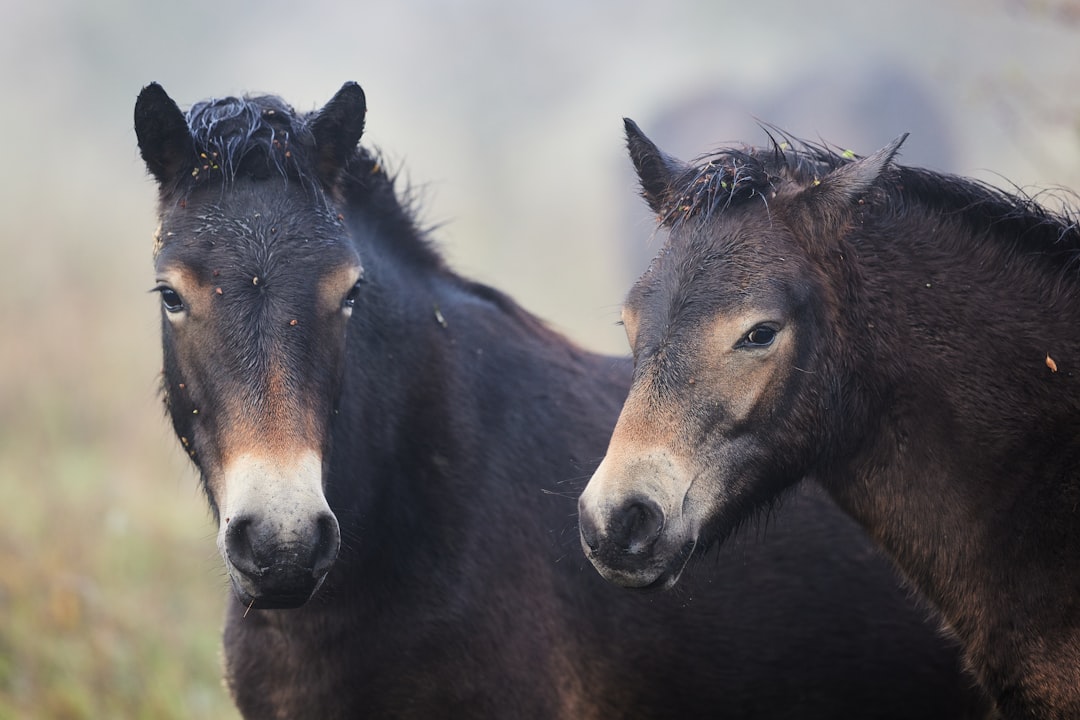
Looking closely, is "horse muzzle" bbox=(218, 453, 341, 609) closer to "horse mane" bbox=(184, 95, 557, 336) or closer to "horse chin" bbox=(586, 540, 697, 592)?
"horse chin" bbox=(586, 540, 697, 592)

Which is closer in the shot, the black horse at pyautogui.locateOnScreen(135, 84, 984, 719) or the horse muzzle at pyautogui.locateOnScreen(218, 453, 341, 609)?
the horse muzzle at pyautogui.locateOnScreen(218, 453, 341, 609)

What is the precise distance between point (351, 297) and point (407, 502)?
935 mm

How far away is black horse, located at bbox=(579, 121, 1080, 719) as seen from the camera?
3312mm

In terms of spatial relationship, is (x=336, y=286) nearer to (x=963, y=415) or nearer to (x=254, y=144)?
(x=254, y=144)

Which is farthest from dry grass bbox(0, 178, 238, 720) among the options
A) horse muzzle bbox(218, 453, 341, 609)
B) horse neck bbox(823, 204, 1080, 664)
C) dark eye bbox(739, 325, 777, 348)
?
horse neck bbox(823, 204, 1080, 664)

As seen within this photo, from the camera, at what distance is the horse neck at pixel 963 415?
11.2 ft

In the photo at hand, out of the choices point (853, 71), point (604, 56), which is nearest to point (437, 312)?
point (853, 71)

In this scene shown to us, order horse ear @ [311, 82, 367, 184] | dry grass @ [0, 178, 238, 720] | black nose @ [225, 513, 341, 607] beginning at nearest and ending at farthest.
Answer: black nose @ [225, 513, 341, 607] < horse ear @ [311, 82, 367, 184] < dry grass @ [0, 178, 238, 720]

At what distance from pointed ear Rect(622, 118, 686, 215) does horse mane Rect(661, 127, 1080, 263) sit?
82mm

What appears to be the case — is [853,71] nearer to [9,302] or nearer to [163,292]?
[9,302]

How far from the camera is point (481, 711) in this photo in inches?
153

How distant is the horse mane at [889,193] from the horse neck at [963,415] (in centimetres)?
10

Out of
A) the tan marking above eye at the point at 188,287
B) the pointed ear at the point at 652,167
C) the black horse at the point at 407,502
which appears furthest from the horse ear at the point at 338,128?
the pointed ear at the point at 652,167

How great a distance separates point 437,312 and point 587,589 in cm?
140
